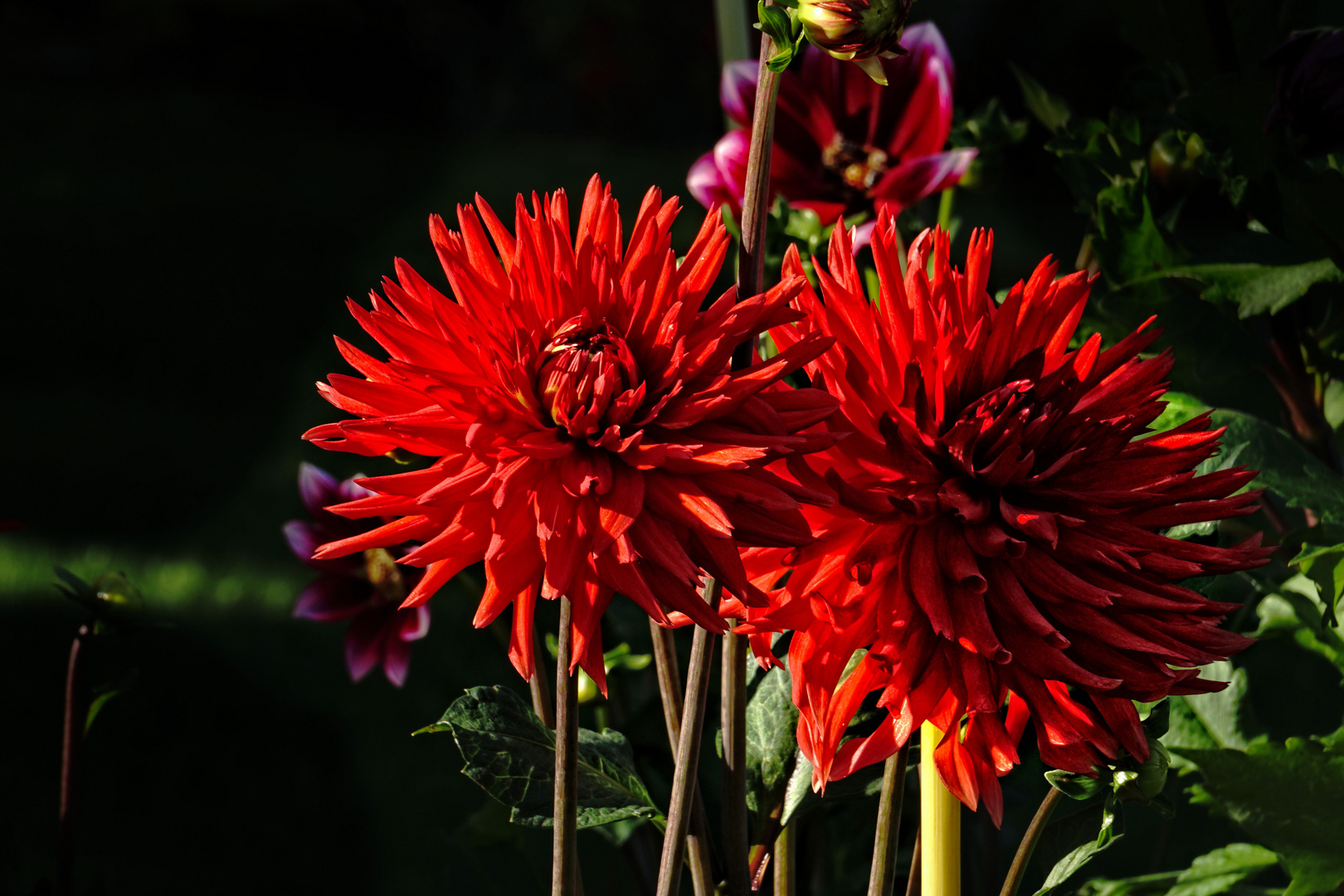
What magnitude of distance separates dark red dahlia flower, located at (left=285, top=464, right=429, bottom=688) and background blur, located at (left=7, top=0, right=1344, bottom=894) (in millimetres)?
25

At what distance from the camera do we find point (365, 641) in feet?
1.35

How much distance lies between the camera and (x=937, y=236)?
0.22 m

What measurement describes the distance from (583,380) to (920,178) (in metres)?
0.22

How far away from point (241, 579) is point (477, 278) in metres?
1.13

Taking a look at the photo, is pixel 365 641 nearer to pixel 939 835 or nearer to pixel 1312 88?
pixel 939 835

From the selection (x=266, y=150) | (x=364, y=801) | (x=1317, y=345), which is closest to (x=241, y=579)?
(x=364, y=801)

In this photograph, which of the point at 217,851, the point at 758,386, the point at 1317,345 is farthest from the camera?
the point at 217,851

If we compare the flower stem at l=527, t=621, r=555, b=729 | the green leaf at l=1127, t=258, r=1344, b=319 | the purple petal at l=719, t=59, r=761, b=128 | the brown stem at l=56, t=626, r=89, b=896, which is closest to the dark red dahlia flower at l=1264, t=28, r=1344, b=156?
the green leaf at l=1127, t=258, r=1344, b=319

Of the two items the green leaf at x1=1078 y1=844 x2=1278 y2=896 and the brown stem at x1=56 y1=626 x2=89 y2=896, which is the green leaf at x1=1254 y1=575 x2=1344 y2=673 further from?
the brown stem at x1=56 y1=626 x2=89 y2=896

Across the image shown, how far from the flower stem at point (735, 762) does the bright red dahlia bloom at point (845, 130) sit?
18 cm

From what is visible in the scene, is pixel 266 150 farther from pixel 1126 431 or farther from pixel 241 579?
pixel 1126 431

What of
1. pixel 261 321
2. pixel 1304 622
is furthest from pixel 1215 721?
pixel 261 321

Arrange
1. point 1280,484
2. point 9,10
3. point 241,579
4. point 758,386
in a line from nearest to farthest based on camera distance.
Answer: point 758,386, point 1280,484, point 241,579, point 9,10

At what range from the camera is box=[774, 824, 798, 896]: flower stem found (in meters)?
0.28
